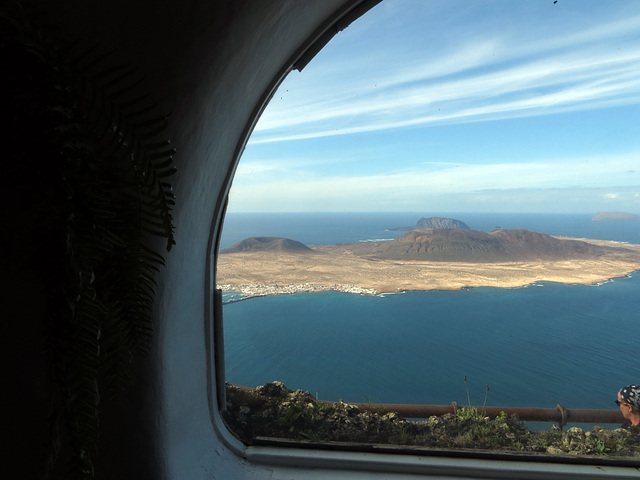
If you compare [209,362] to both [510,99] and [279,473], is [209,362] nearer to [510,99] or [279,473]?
[279,473]

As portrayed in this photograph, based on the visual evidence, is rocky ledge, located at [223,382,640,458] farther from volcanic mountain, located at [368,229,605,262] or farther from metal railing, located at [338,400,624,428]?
volcanic mountain, located at [368,229,605,262]

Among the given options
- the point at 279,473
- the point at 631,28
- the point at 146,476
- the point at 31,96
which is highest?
the point at 631,28

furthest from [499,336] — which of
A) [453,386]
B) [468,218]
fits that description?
[468,218]

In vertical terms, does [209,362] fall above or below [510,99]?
below

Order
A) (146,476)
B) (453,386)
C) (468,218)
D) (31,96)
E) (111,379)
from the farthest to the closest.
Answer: (468,218), (453,386), (146,476), (111,379), (31,96)

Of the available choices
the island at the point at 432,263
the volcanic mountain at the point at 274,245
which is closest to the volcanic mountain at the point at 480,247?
the island at the point at 432,263

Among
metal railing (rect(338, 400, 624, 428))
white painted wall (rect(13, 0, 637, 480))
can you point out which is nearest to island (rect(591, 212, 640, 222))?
metal railing (rect(338, 400, 624, 428))

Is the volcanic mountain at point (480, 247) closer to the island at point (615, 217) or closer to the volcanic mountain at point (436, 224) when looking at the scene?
the volcanic mountain at point (436, 224)
